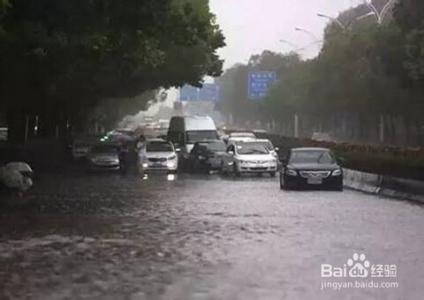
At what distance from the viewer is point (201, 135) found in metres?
46.5

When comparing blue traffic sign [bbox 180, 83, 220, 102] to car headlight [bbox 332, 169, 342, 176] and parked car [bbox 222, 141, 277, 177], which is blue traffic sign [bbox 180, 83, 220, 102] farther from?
car headlight [bbox 332, 169, 342, 176]

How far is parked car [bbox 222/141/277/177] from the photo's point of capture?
36406 millimetres

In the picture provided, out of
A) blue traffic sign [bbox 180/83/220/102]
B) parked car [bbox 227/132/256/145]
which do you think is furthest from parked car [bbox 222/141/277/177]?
blue traffic sign [bbox 180/83/220/102]

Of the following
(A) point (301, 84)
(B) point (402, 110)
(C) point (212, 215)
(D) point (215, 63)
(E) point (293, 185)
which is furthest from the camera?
(A) point (301, 84)

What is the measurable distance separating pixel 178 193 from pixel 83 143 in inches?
892

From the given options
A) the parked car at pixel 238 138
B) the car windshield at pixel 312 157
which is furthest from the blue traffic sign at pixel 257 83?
the car windshield at pixel 312 157

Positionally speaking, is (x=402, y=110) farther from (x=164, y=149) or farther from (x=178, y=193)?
(x=178, y=193)

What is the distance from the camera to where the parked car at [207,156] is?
1567 inches

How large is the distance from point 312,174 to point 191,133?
63.6ft

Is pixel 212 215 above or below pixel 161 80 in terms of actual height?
below

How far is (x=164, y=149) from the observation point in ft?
129

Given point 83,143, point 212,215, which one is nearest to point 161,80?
point 83,143

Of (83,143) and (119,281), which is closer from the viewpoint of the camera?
(119,281)

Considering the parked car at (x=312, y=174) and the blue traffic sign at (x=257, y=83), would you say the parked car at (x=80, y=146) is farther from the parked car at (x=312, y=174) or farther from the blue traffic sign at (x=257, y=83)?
the blue traffic sign at (x=257, y=83)
